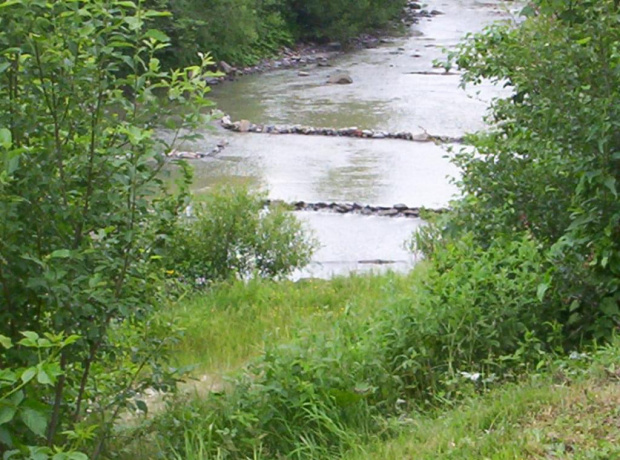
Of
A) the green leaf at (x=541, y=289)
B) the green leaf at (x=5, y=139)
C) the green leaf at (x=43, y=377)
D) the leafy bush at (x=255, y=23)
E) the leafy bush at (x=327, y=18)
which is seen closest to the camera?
the green leaf at (x=43, y=377)

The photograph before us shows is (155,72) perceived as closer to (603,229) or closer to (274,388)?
(274,388)

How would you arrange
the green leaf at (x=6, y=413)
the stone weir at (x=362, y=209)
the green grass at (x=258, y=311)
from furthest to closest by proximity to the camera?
the stone weir at (x=362, y=209)
the green grass at (x=258, y=311)
the green leaf at (x=6, y=413)

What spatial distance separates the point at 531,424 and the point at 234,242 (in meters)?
6.15

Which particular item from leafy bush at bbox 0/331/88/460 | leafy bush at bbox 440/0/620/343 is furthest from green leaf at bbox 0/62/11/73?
leafy bush at bbox 440/0/620/343

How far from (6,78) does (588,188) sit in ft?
8.97

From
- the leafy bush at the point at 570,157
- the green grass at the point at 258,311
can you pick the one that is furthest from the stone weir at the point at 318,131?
the leafy bush at the point at 570,157

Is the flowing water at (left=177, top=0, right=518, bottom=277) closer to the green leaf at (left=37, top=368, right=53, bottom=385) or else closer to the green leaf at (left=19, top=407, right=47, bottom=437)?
the green leaf at (left=19, top=407, right=47, bottom=437)

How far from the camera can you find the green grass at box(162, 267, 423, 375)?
20.5 ft

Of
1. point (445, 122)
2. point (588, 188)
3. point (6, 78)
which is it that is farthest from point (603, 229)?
point (445, 122)

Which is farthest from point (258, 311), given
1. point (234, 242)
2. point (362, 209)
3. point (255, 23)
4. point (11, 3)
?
point (255, 23)

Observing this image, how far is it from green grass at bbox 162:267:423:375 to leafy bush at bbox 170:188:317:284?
844 mm

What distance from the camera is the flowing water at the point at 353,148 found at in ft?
42.8

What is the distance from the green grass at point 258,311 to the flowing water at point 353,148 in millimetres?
1262

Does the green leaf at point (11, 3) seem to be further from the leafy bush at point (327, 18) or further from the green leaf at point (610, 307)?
the leafy bush at point (327, 18)
